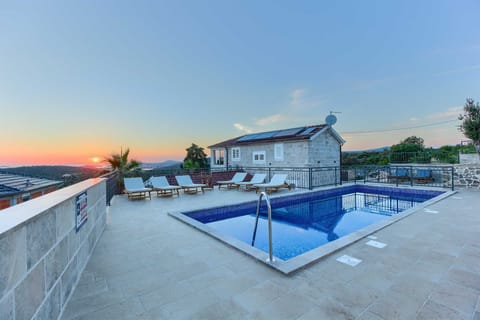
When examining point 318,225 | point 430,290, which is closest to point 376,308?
point 430,290

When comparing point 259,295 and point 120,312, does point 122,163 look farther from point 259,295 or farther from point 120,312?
point 259,295

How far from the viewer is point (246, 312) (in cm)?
187

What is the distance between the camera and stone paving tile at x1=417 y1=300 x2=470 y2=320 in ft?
5.85

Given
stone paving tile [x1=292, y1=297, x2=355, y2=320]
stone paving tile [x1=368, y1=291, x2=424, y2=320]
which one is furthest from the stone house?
stone paving tile [x1=292, y1=297, x2=355, y2=320]

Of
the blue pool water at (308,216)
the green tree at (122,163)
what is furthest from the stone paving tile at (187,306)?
the green tree at (122,163)

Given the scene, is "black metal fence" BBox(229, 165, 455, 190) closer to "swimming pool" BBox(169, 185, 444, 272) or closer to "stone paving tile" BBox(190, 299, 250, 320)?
"swimming pool" BBox(169, 185, 444, 272)

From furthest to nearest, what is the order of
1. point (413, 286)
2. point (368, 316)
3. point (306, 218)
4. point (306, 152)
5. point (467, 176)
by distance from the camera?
point (306, 152) < point (467, 176) < point (306, 218) < point (413, 286) < point (368, 316)

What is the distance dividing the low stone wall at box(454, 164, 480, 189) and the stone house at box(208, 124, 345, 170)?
5.39 meters

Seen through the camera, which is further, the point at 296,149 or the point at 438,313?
the point at 296,149

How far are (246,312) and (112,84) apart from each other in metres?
10.5

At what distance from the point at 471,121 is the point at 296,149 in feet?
26.8

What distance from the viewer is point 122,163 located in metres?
9.31

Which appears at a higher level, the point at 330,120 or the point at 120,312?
the point at 330,120

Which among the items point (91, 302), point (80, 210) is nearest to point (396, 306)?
point (91, 302)
